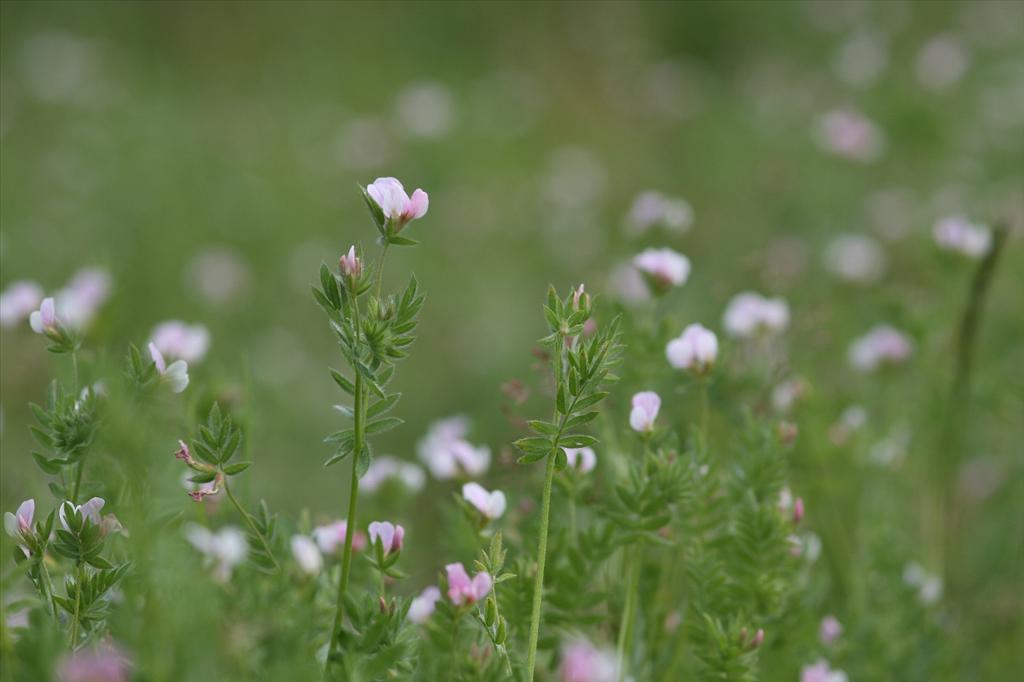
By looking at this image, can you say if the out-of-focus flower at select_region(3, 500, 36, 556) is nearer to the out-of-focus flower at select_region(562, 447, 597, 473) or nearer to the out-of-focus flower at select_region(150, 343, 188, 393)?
the out-of-focus flower at select_region(150, 343, 188, 393)

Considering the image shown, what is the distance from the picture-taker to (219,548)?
63.9 inches

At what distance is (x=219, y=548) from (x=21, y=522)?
0.33m

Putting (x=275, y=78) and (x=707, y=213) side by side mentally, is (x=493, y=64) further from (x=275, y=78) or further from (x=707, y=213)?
(x=707, y=213)

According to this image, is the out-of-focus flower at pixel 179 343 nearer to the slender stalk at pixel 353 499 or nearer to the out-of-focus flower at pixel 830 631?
the slender stalk at pixel 353 499

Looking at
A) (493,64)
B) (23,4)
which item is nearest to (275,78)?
(493,64)

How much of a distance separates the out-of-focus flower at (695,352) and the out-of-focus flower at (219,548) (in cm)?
70

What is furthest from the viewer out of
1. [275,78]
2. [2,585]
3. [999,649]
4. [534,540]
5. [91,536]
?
[275,78]

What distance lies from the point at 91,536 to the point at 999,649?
173 centimetres

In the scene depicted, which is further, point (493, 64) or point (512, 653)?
point (493, 64)

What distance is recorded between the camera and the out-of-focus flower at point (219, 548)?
1586mm

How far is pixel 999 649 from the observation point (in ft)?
7.14

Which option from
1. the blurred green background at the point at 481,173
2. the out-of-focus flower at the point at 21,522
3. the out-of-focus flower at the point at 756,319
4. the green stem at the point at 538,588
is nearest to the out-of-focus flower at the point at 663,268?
the blurred green background at the point at 481,173

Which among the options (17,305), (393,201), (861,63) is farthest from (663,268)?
(861,63)

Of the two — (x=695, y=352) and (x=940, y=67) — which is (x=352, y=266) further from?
(x=940, y=67)
